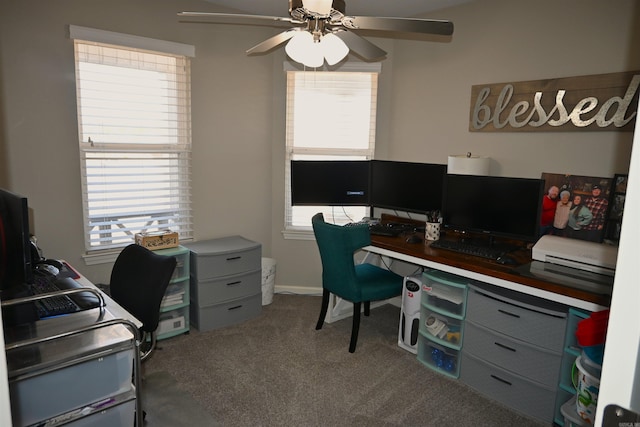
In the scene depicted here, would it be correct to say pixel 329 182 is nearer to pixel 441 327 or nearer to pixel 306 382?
pixel 441 327

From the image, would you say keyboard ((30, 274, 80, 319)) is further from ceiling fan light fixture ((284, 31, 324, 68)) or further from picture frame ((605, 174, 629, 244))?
picture frame ((605, 174, 629, 244))

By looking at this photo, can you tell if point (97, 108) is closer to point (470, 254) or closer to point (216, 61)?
point (216, 61)

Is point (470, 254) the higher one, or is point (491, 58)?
point (491, 58)

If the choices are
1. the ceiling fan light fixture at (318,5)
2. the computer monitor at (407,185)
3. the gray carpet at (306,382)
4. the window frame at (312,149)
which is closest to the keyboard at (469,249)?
the computer monitor at (407,185)

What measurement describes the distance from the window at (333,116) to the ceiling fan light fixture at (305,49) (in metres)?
1.57

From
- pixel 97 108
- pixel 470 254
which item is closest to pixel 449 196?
pixel 470 254

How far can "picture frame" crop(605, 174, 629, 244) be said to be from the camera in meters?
2.42

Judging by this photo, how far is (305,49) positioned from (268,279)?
2224 mm

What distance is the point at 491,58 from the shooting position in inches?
121

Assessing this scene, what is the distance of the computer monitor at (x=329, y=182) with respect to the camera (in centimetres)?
349

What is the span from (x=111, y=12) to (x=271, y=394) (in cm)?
282

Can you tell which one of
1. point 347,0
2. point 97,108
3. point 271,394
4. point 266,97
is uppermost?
point 347,0

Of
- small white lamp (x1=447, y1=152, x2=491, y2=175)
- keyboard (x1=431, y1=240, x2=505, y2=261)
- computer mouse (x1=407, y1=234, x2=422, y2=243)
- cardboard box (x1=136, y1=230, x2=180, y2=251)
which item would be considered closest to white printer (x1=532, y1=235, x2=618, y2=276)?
keyboard (x1=431, y1=240, x2=505, y2=261)

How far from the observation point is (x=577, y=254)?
231 centimetres
